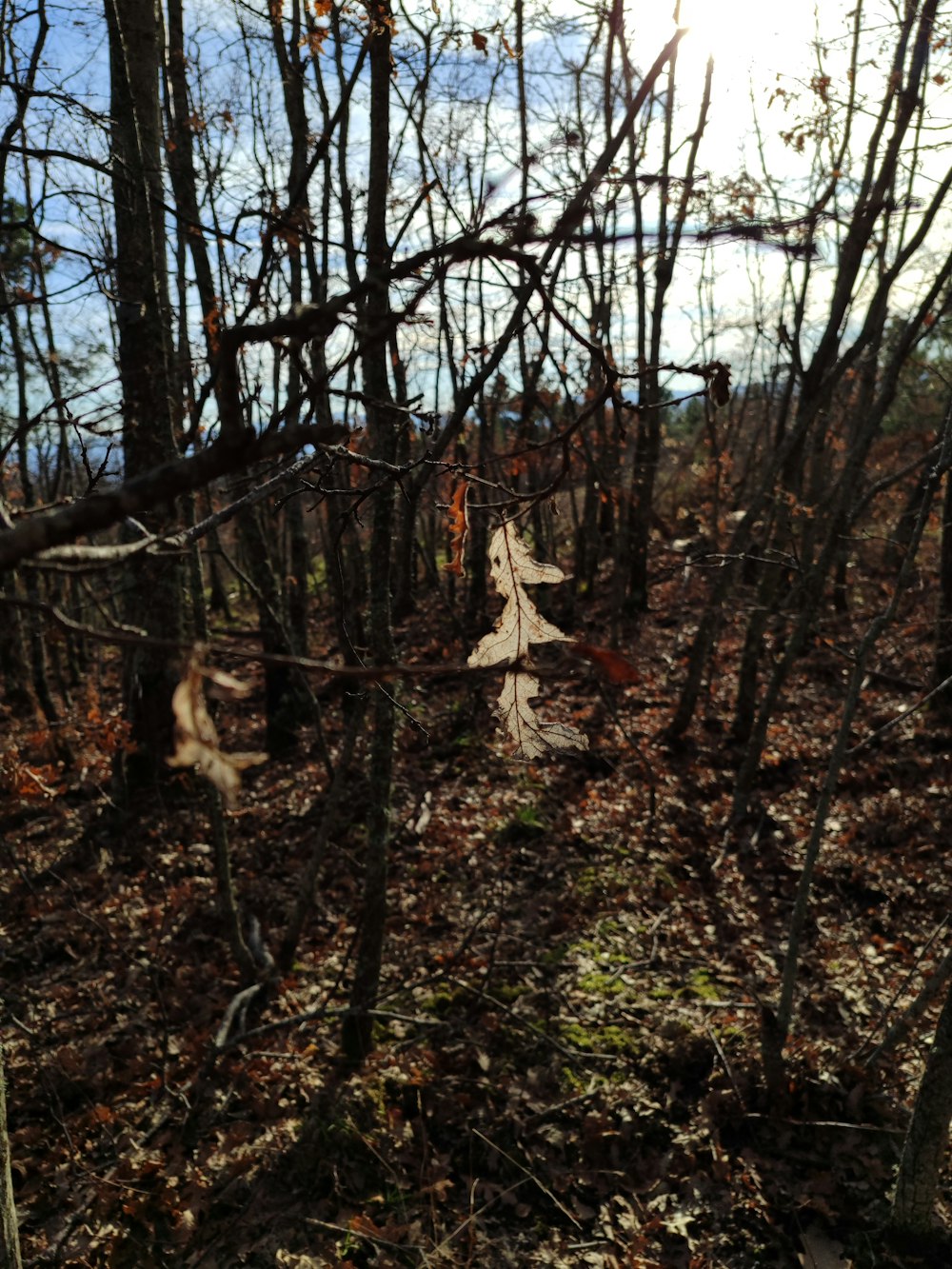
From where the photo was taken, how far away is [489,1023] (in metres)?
5.23

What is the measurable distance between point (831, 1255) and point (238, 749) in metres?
8.13

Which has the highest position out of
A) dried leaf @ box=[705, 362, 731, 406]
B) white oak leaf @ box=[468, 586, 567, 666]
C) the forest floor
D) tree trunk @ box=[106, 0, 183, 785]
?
tree trunk @ box=[106, 0, 183, 785]

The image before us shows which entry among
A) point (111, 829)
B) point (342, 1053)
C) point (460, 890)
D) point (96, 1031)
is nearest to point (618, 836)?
point (460, 890)

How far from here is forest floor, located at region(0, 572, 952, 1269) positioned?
4.02 meters

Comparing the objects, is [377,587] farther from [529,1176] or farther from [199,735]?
[199,735]

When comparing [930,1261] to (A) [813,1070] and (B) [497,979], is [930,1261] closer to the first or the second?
(A) [813,1070]

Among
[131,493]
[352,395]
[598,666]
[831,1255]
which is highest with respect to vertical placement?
[352,395]

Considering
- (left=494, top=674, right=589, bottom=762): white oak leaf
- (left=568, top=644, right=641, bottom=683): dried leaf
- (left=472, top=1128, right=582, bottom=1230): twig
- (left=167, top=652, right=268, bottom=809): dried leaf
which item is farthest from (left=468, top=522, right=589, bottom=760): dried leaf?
(left=472, top=1128, right=582, bottom=1230): twig

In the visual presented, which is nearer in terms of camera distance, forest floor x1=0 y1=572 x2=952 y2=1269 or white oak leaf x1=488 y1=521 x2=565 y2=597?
white oak leaf x1=488 y1=521 x2=565 y2=597

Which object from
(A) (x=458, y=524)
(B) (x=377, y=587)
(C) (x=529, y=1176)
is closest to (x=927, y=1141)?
(C) (x=529, y=1176)

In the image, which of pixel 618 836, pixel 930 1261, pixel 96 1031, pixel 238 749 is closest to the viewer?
pixel 930 1261

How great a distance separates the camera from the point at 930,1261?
3.64 meters

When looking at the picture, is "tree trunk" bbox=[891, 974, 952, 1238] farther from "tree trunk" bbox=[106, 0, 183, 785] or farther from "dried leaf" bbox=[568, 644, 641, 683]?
"tree trunk" bbox=[106, 0, 183, 785]

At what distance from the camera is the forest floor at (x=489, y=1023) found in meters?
4.02
